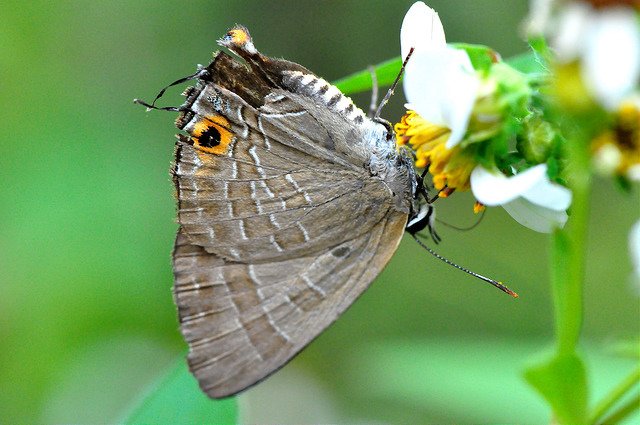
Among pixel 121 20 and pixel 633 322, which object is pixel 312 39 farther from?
pixel 633 322

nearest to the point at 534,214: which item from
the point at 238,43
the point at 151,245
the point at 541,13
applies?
the point at 541,13

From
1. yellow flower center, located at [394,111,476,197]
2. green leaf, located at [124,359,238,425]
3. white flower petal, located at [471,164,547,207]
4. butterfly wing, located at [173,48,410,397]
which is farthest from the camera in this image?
butterfly wing, located at [173,48,410,397]

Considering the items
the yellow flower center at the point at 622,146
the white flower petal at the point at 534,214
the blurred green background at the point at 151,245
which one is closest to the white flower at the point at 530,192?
the white flower petal at the point at 534,214

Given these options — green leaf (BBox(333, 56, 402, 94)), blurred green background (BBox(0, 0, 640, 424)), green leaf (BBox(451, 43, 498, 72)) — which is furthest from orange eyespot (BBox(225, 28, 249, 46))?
blurred green background (BBox(0, 0, 640, 424))

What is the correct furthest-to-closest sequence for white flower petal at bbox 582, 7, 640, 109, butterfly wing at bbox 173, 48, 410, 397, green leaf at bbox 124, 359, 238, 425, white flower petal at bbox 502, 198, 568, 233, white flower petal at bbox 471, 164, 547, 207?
butterfly wing at bbox 173, 48, 410, 397 < green leaf at bbox 124, 359, 238, 425 < white flower petal at bbox 502, 198, 568, 233 < white flower petal at bbox 471, 164, 547, 207 < white flower petal at bbox 582, 7, 640, 109

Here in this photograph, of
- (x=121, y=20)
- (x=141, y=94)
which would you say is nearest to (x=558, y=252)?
(x=141, y=94)

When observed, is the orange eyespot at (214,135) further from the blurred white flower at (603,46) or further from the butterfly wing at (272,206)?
the blurred white flower at (603,46)

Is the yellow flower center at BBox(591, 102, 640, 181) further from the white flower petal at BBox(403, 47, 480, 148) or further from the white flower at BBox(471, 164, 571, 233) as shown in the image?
the white flower petal at BBox(403, 47, 480, 148)
